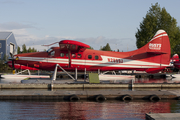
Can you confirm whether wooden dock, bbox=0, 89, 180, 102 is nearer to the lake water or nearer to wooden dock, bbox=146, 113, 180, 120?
the lake water

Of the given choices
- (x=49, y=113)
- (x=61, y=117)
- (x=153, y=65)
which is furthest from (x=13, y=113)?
(x=153, y=65)

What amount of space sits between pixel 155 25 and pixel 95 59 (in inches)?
1226

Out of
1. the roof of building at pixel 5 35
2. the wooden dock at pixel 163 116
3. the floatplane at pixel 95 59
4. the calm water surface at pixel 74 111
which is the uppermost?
the roof of building at pixel 5 35

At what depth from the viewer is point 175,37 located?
47.4m

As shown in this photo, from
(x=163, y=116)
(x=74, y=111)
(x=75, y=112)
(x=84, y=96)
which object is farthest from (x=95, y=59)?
(x=163, y=116)

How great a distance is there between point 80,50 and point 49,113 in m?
10.1

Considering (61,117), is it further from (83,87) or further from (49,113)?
(83,87)

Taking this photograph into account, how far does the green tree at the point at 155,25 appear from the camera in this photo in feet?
144

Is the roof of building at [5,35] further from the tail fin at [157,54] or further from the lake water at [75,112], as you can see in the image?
the lake water at [75,112]

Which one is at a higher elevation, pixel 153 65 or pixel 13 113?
pixel 153 65

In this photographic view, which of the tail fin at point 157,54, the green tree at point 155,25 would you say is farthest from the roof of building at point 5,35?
the tail fin at point 157,54

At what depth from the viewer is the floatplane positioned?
16.6 m

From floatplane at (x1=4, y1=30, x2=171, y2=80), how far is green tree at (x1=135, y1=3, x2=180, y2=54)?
25.7 metres

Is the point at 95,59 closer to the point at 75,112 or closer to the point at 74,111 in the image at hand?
the point at 74,111
